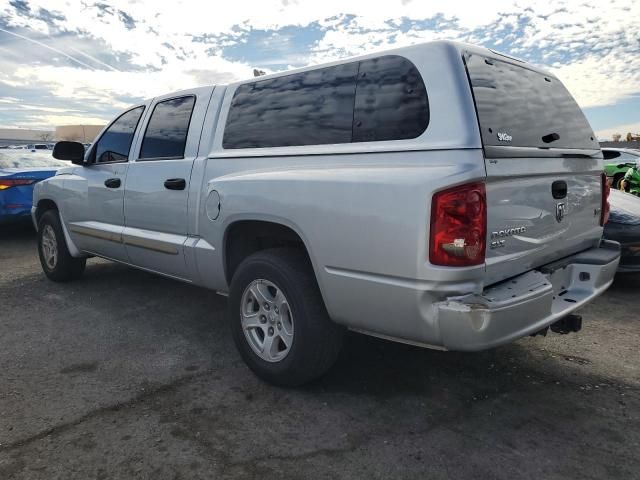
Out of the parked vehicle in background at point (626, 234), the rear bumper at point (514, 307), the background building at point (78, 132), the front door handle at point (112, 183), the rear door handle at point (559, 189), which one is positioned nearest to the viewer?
the rear bumper at point (514, 307)

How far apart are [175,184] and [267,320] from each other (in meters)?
1.27

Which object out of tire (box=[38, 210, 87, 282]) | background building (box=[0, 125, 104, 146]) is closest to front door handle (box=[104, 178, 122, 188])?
tire (box=[38, 210, 87, 282])

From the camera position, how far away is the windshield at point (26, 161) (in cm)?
847

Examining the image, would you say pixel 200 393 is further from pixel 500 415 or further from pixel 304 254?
pixel 500 415

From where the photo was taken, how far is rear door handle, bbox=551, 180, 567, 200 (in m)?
2.87

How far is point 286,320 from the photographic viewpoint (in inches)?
121

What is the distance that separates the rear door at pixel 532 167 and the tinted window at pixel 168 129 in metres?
2.17

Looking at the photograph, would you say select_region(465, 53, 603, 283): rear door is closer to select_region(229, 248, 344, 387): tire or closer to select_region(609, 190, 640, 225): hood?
select_region(229, 248, 344, 387): tire

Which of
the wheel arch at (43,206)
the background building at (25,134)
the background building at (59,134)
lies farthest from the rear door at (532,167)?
the background building at (25,134)

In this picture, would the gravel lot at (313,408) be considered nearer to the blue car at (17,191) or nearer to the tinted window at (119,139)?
the tinted window at (119,139)

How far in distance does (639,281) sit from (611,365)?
259 cm

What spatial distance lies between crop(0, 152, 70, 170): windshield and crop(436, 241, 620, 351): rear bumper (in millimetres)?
7856

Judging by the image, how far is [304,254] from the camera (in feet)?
10.1

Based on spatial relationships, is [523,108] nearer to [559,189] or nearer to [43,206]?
[559,189]
